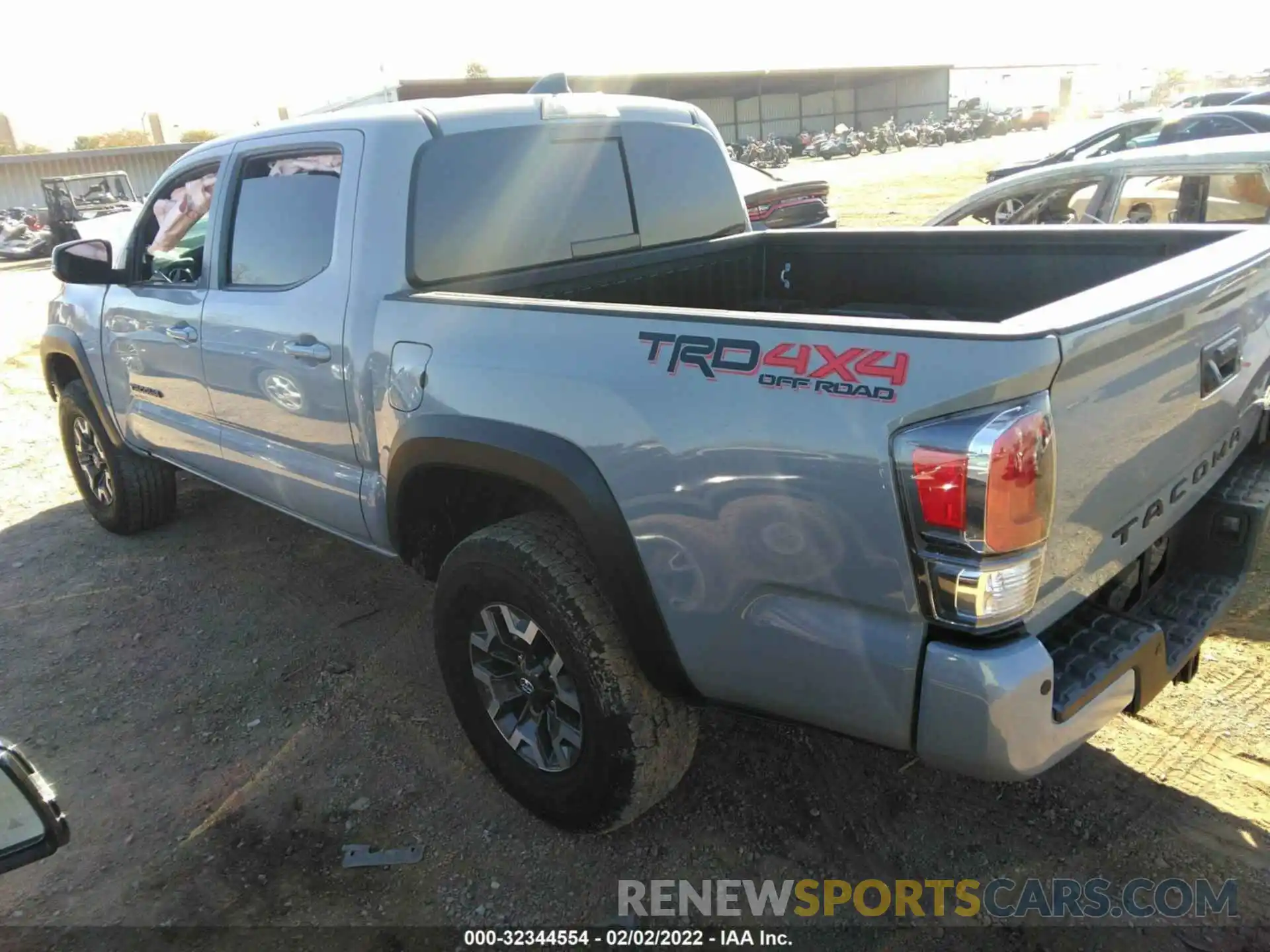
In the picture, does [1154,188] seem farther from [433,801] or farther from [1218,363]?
[433,801]

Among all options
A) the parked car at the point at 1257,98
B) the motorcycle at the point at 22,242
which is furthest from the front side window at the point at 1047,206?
the motorcycle at the point at 22,242

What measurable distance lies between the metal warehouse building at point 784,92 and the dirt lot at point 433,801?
101 feet

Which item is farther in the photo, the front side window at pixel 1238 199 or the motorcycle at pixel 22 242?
the motorcycle at pixel 22 242

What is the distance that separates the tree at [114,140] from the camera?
199ft

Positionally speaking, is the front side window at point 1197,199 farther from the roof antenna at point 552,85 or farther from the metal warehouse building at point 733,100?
the metal warehouse building at point 733,100

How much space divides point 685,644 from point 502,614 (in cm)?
69

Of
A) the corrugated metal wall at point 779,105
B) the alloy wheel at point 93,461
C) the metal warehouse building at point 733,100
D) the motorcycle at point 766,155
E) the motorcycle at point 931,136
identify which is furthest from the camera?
the corrugated metal wall at point 779,105

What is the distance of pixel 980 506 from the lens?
5.35ft

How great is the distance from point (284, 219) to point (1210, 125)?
1277 cm

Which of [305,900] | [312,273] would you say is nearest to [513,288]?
[312,273]

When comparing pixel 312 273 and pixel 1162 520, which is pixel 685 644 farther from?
pixel 312 273

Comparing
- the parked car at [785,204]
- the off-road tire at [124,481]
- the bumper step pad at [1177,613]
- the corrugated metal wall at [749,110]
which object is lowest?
the off-road tire at [124,481]

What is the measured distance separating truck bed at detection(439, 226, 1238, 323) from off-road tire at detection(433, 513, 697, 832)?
894 millimetres

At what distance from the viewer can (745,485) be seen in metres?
1.92
